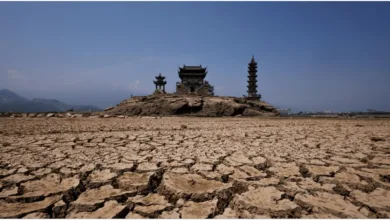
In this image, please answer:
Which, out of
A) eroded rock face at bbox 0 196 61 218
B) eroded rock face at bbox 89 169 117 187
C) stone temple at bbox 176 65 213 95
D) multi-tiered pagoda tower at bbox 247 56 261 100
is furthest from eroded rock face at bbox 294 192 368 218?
multi-tiered pagoda tower at bbox 247 56 261 100

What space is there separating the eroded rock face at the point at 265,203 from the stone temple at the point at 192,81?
1177 inches

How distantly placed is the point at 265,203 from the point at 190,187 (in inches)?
23.4

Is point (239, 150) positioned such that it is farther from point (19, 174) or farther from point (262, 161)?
point (19, 174)

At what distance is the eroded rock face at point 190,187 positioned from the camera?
57.7 inches

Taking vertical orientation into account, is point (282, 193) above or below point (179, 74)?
below

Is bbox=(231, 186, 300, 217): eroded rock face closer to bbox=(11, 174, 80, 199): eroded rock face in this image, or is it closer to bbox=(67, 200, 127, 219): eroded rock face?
bbox=(67, 200, 127, 219): eroded rock face

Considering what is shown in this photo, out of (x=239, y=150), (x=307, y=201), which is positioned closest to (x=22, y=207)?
(x=307, y=201)

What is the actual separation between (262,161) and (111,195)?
170 cm

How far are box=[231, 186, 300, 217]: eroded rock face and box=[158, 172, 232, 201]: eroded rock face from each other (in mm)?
203

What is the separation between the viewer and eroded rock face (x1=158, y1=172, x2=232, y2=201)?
Result: 1.47 meters

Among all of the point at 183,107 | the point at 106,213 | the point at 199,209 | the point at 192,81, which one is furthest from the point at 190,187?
the point at 192,81

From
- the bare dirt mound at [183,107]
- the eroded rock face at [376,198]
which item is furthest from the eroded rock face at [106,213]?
the bare dirt mound at [183,107]

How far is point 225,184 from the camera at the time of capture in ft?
5.43

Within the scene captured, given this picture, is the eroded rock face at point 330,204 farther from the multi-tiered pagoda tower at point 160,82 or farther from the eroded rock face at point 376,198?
the multi-tiered pagoda tower at point 160,82
